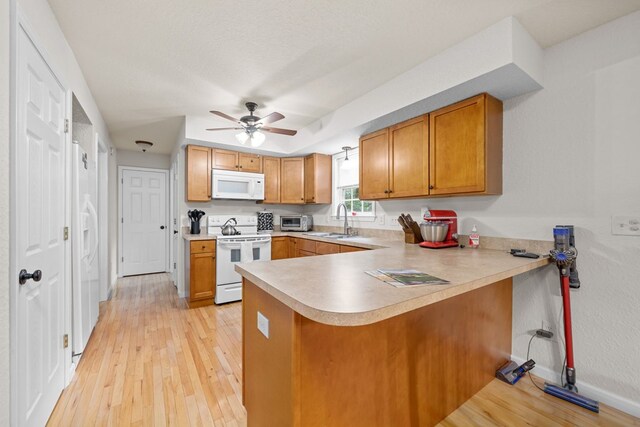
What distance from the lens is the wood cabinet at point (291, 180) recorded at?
4.54 metres

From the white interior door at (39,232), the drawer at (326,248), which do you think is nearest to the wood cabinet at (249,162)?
the drawer at (326,248)

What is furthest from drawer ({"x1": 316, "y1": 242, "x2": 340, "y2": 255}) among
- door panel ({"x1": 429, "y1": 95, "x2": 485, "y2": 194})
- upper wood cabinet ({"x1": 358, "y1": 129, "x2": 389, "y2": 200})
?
door panel ({"x1": 429, "y1": 95, "x2": 485, "y2": 194})

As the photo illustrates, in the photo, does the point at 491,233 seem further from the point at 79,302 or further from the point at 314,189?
the point at 79,302

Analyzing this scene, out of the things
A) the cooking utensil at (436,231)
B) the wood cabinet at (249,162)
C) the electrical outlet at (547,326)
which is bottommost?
the electrical outlet at (547,326)

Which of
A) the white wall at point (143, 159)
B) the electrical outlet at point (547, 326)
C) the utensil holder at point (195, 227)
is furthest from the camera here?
the white wall at point (143, 159)

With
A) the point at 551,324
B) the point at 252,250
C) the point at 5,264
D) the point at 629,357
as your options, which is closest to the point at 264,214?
the point at 252,250

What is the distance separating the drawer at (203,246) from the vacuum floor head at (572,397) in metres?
3.52

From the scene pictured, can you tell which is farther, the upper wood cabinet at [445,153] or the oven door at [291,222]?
the oven door at [291,222]

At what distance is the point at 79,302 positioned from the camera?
2.19 metres

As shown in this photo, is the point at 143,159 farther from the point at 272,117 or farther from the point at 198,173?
the point at 272,117

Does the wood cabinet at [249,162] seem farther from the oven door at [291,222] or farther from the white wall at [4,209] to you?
the white wall at [4,209]

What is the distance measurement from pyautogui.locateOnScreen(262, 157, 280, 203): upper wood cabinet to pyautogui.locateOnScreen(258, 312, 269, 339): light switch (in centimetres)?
329

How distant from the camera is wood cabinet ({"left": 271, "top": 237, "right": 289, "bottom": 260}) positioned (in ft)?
13.4

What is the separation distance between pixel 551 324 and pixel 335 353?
6.10ft
